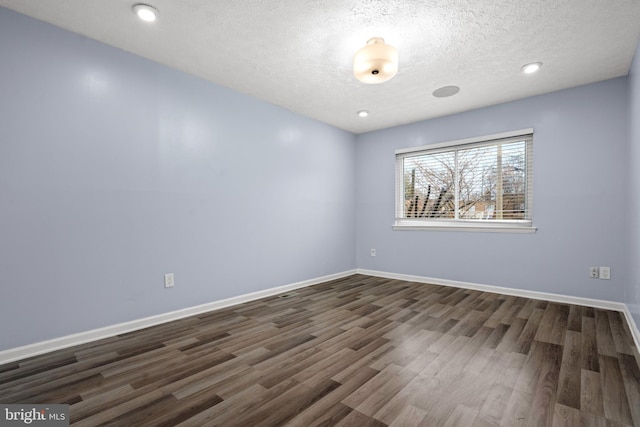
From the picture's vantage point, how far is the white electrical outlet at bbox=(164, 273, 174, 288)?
287cm

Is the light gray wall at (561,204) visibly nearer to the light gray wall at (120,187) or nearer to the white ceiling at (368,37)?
the white ceiling at (368,37)

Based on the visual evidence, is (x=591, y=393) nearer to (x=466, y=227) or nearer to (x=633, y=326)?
(x=633, y=326)

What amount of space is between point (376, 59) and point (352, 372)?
230 cm

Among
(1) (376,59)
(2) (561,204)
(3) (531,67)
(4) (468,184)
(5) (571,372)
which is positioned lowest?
(5) (571,372)

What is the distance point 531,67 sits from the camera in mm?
2918

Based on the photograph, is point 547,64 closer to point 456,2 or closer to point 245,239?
point 456,2

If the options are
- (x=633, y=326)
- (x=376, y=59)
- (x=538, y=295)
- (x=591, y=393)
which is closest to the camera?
(x=591, y=393)

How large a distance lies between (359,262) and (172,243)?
3.25 m

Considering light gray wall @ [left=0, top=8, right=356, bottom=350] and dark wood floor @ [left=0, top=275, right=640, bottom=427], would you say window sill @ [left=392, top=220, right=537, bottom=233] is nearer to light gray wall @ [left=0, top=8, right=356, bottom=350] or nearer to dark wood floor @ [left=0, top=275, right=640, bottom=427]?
dark wood floor @ [left=0, top=275, right=640, bottom=427]

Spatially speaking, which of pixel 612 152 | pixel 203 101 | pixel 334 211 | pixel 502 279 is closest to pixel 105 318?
pixel 203 101

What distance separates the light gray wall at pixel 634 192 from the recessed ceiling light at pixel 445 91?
1460 mm

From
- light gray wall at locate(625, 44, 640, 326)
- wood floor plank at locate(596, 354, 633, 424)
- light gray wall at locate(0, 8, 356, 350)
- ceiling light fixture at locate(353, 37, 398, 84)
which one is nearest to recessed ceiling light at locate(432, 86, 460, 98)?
ceiling light fixture at locate(353, 37, 398, 84)

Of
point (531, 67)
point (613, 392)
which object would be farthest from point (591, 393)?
point (531, 67)

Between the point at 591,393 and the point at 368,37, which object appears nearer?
the point at 591,393
